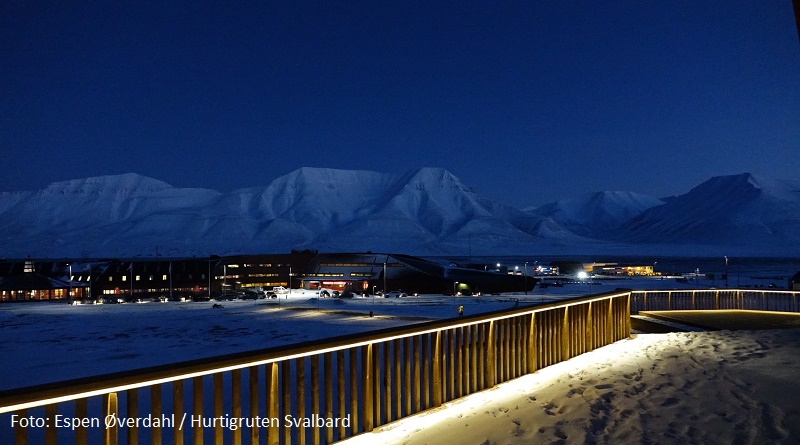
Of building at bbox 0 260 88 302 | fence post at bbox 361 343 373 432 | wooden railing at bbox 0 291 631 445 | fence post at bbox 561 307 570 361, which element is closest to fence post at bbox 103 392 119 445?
wooden railing at bbox 0 291 631 445

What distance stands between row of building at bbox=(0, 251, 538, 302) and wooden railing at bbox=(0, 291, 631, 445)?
174 ft

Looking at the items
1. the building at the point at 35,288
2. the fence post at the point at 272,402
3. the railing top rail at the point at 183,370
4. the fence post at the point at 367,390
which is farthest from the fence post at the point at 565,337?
the building at the point at 35,288

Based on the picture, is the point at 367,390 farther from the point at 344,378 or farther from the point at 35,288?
the point at 35,288

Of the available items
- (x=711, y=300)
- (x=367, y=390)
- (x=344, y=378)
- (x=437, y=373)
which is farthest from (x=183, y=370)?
(x=711, y=300)

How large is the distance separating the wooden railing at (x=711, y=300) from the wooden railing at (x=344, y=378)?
5.82m

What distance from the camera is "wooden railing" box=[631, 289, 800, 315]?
532 inches

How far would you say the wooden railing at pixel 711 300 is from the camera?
13516mm

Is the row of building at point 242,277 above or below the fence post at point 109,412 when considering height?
below

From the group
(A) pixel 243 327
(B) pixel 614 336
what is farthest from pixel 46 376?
(B) pixel 614 336

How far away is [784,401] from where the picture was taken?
16.6 feet

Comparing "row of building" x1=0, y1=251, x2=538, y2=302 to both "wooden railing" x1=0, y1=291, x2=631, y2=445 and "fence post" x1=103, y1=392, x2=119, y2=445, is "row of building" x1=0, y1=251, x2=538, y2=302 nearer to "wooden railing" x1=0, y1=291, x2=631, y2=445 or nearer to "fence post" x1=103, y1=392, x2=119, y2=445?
"wooden railing" x1=0, y1=291, x2=631, y2=445

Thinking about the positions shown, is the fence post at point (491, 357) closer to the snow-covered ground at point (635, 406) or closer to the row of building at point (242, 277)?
the snow-covered ground at point (635, 406)

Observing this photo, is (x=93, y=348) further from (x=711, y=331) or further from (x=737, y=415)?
(x=737, y=415)

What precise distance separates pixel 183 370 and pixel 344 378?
1862 millimetres
